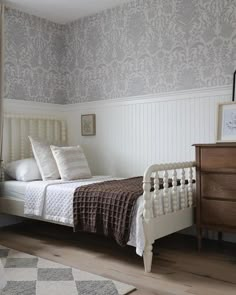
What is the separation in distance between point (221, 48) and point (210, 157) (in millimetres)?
1101

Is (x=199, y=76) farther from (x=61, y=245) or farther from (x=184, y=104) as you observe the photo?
(x=61, y=245)

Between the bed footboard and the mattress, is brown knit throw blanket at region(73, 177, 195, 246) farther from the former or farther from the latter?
the mattress

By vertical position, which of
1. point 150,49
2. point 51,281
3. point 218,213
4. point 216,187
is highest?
point 150,49

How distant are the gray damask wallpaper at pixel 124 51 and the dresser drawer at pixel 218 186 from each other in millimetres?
952

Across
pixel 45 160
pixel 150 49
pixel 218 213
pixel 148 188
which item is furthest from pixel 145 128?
pixel 148 188

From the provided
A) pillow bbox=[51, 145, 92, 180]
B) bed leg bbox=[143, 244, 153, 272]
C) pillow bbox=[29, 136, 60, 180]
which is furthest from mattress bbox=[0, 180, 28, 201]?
bed leg bbox=[143, 244, 153, 272]

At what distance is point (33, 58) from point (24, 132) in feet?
2.94

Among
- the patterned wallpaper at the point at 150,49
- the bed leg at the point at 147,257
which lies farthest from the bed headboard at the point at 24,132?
the bed leg at the point at 147,257

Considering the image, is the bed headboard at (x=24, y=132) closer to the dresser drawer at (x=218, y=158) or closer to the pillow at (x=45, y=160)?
the pillow at (x=45, y=160)

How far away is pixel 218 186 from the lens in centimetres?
287

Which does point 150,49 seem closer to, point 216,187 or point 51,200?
point 216,187

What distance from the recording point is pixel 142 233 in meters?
2.51

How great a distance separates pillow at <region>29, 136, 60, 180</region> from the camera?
3.66m

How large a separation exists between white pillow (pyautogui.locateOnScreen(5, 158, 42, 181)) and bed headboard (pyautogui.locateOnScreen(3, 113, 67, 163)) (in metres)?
0.23
